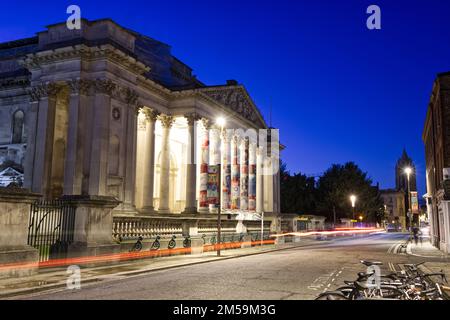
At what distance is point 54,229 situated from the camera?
1753cm

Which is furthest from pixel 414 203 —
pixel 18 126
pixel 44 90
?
pixel 18 126

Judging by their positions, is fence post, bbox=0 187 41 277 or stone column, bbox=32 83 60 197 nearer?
fence post, bbox=0 187 41 277

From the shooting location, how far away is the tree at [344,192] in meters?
83.4

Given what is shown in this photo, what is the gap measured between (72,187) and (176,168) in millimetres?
20013

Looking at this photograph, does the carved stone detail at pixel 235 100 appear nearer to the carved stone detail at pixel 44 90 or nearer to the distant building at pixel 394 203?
the carved stone detail at pixel 44 90

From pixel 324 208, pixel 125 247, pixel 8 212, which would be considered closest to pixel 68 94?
pixel 125 247

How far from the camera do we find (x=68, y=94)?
34312mm

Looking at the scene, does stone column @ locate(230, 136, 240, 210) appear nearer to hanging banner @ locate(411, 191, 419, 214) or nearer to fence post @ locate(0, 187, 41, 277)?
hanging banner @ locate(411, 191, 419, 214)

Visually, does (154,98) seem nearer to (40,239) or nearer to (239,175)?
(239,175)

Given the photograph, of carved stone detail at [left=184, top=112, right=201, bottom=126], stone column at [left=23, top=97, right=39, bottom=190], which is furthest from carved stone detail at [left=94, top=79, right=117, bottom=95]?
carved stone detail at [left=184, top=112, right=201, bottom=126]

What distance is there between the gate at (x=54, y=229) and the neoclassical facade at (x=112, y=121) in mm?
11122

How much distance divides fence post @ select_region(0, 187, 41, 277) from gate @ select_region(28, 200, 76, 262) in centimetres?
205

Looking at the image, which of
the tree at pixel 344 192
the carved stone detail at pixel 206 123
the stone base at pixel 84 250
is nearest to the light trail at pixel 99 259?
the stone base at pixel 84 250

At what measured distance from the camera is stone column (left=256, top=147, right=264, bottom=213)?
2319 inches
